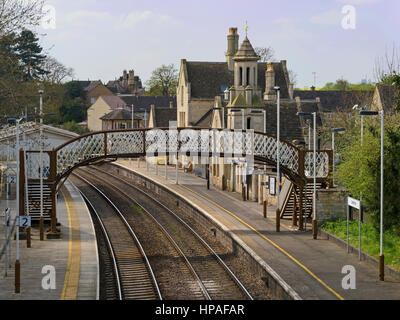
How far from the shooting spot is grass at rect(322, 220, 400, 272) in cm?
2808

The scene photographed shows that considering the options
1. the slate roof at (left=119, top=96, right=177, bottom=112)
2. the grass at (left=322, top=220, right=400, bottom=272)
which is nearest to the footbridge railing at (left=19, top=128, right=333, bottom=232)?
the grass at (left=322, top=220, right=400, bottom=272)

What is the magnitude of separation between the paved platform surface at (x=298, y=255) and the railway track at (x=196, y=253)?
1.71m

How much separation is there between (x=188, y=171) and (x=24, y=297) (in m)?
45.3

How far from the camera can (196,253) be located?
33.5 meters

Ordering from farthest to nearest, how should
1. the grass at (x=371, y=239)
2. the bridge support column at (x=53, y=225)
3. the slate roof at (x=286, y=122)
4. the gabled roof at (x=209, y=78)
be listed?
1. the gabled roof at (x=209, y=78)
2. the slate roof at (x=286, y=122)
3. the bridge support column at (x=53, y=225)
4. the grass at (x=371, y=239)

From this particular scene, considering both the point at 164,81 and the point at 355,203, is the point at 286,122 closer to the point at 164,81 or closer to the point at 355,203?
the point at 355,203

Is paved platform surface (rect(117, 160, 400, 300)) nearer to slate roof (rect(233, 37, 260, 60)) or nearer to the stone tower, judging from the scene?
the stone tower

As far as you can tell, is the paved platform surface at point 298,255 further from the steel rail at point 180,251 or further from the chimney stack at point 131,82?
the chimney stack at point 131,82

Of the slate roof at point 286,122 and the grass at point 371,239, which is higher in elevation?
the slate roof at point 286,122

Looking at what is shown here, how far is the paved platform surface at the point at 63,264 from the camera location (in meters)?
24.5

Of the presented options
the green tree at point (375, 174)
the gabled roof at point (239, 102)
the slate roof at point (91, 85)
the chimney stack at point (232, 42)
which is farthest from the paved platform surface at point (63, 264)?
the slate roof at point (91, 85)

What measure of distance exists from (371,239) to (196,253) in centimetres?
824
